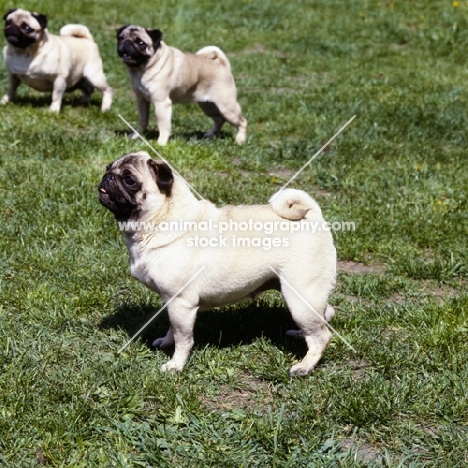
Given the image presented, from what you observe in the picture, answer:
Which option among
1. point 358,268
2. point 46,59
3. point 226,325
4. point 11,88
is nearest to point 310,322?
point 226,325

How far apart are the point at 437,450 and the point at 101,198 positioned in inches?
81.1

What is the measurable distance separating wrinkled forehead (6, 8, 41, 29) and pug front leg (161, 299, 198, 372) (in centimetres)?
543

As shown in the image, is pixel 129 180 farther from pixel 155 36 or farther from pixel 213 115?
pixel 213 115

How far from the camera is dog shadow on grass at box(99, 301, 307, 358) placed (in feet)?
13.7

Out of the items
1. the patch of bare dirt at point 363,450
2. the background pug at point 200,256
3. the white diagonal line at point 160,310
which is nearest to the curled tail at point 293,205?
the background pug at point 200,256

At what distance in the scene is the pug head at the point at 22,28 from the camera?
314 inches

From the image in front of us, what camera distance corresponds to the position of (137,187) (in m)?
3.70

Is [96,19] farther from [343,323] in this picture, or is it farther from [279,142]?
[343,323]

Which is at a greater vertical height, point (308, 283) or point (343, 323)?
point (308, 283)

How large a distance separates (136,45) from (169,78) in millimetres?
470

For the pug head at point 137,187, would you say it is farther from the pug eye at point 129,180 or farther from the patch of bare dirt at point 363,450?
the patch of bare dirt at point 363,450

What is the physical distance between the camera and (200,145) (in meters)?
7.36

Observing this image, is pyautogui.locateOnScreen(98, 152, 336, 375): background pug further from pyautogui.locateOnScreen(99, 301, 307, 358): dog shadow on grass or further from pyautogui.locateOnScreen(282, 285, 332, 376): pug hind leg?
pyautogui.locateOnScreen(99, 301, 307, 358): dog shadow on grass

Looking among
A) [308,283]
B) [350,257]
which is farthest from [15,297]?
[350,257]
